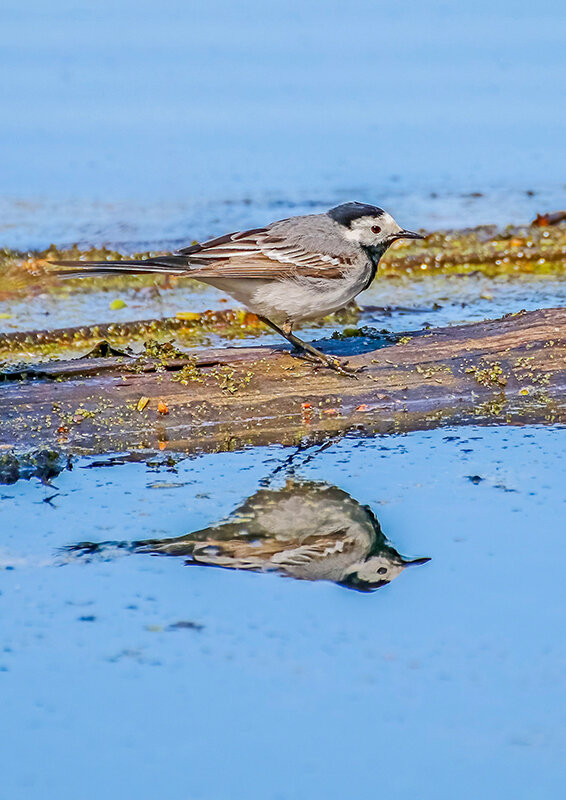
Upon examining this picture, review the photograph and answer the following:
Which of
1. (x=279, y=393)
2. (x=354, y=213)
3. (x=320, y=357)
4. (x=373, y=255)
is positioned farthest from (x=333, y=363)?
(x=354, y=213)

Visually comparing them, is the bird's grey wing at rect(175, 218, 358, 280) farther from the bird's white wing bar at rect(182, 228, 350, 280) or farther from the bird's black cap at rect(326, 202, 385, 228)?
the bird's black cap at rect(326, 202, 385, 228)

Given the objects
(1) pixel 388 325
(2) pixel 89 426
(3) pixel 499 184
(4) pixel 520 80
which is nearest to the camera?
(2) pixel 89 426

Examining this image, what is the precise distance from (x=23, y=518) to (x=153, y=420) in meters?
1.01

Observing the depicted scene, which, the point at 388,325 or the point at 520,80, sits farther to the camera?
the point at 520,80

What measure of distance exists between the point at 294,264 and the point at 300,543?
6.55ft

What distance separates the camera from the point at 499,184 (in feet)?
36.9

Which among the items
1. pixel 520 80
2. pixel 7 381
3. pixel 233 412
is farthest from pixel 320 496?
pixel 520 80

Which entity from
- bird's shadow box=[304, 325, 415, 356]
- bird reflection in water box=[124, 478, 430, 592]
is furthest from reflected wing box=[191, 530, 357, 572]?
bird's shadow box=[304, 325, 415, 356]

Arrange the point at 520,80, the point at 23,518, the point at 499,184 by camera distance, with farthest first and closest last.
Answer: the point at 520,80 → the point at 499,184 → the point at 23,518

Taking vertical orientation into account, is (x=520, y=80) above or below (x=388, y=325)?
above

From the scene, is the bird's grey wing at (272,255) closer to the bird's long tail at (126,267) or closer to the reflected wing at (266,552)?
the bird's long tail at (126,267)

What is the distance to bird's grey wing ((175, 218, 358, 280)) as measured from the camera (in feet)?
20.4

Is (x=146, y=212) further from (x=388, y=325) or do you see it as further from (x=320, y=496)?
(x=320, y=496)

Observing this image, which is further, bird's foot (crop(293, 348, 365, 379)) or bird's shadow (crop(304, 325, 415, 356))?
bird's shadow (crop(304, 325, 415, 356))
